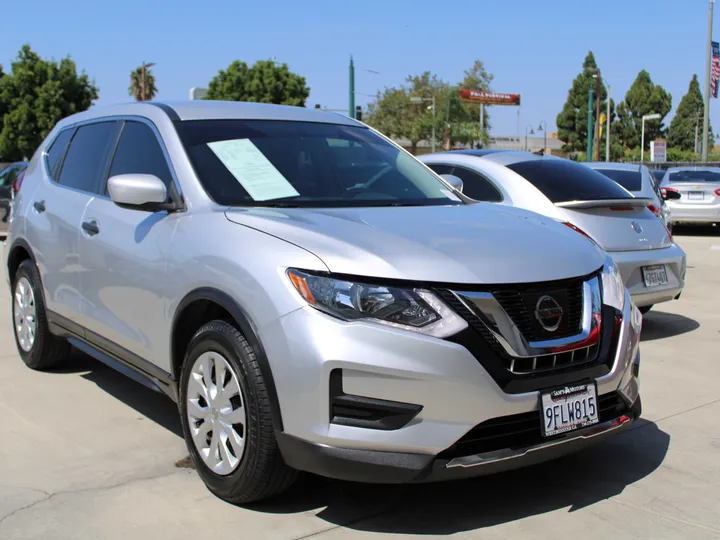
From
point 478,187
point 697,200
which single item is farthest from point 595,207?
point 697,200

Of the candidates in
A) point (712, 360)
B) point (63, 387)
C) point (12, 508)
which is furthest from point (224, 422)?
point (712, 360)

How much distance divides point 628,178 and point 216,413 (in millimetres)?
9372

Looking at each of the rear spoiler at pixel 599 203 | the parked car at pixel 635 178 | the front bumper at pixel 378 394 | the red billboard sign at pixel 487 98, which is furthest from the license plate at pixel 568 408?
the red billboard sign at pixel 487 98

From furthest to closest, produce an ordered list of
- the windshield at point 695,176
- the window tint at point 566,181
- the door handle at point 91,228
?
the windshield at point 695,176, the window tint at point 566,181, the door handle at point 91,228

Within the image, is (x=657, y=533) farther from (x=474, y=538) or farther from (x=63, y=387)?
(x=63, y=387)

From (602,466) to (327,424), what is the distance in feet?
5.34

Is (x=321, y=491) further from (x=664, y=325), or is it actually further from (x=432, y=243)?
(x=664, y=325)

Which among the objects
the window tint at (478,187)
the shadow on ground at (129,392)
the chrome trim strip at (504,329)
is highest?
the window tint at (478,187)

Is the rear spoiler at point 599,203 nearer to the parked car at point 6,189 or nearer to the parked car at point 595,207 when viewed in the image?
the parked car at point 595,207

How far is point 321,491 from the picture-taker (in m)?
3.57

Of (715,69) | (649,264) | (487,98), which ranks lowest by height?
(649,264)

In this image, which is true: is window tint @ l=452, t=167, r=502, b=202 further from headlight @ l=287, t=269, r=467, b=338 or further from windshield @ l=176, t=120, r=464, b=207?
headlight @ l=287, t=269, r=467, b=338

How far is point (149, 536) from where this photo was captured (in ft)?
10.3

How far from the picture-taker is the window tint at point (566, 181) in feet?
21.8
